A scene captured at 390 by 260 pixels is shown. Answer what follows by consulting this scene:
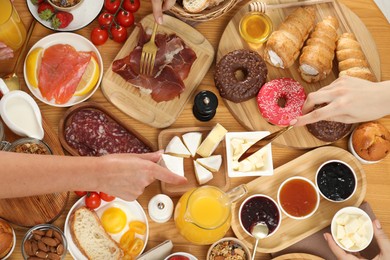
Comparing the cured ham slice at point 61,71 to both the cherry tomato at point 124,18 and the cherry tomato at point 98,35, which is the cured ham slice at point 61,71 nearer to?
the cherry tomato at point 98,35

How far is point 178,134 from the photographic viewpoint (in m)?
2.16

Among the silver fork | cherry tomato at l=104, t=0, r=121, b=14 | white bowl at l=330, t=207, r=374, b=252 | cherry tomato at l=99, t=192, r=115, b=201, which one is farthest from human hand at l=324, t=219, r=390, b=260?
cherry tomato at l=104, t=0, r=121, b=14

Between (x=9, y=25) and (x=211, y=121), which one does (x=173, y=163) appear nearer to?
(x=211, y=121)

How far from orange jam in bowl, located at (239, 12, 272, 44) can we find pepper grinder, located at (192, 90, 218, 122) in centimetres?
29

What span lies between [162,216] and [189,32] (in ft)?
2.37

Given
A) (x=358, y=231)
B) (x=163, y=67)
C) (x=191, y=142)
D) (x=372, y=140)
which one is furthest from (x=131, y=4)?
(x=358, y=231)

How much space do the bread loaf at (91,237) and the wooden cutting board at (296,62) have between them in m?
0.66

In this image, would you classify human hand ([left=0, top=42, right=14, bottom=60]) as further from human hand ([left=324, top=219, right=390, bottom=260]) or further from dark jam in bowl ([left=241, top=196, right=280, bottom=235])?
human hand ([left=324, top=219, right=390, bottom=260])

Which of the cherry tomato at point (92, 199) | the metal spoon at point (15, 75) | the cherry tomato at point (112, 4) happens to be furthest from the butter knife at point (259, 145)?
the metal spoon at point (15, 75)

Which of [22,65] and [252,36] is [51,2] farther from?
[252,36]

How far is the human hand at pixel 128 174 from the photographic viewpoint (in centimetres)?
165

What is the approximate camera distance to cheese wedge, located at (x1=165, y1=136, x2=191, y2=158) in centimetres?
209

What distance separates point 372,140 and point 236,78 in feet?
1.82

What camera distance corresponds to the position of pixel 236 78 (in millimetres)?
2160
